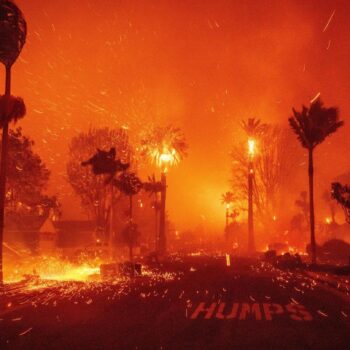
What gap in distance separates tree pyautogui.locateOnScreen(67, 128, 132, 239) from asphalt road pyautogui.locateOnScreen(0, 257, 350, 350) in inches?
1538

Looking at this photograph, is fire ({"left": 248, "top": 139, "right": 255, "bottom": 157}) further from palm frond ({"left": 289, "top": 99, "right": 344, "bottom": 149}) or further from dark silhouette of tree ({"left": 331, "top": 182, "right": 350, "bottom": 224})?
dark silhouette of tree ({"left": 331, "top": 182, "right": 350, "bottom": 224})

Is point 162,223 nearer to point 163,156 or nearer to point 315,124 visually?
point 163,156

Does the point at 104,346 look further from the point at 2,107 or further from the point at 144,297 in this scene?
the point at 2,107

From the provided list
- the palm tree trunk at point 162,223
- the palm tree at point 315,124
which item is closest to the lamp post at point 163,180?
the palm tree trunk at point 162,223

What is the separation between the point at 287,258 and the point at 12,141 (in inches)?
1001

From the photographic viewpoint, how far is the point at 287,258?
38031 mm

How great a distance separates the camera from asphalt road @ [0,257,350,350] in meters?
9.65

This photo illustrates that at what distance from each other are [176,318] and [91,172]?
Result: 47.5m

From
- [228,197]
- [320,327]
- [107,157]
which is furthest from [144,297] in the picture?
[228,197]

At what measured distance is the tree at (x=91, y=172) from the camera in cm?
5919

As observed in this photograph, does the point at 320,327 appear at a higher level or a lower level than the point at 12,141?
lower

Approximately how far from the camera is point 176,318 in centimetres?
1252

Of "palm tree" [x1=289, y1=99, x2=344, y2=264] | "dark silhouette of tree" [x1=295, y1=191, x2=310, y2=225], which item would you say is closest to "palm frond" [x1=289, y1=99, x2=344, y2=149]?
"palm tree" [x1=289, y1=99, x2=344, y2=264]

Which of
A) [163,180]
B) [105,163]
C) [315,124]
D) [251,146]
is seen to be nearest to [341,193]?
[315,124]
